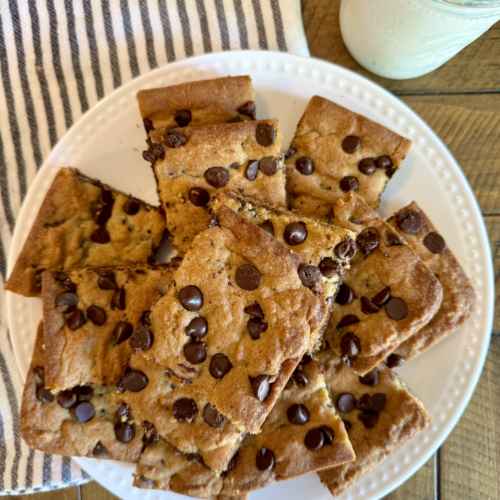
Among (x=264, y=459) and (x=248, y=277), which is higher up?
(x=248, y=277)

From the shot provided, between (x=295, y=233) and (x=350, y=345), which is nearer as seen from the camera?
(x=295, y=233)

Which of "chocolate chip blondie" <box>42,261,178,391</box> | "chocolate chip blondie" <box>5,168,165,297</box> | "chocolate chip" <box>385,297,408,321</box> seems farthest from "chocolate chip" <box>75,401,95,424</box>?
"chocolate chip" <box>385,297,408,321</box>

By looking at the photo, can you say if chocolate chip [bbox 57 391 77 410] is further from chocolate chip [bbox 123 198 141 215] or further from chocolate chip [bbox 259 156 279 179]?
chocolate chip [bbox 259 156 279 179]

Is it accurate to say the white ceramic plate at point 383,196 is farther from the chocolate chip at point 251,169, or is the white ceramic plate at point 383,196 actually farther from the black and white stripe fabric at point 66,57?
the chocolate chip at point 251,169

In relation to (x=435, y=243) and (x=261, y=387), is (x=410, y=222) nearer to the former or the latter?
(x=435, y=243)

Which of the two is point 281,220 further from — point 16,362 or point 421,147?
point 16,362

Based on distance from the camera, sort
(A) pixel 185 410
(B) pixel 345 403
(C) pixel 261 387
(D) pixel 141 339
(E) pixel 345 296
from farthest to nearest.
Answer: (B) pixel 345 403, (E) pixel 345 296, (A) pixel 185 410, (D) pixel 141 339, (C) pixel 261 387

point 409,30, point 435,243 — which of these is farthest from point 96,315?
point 409,30
